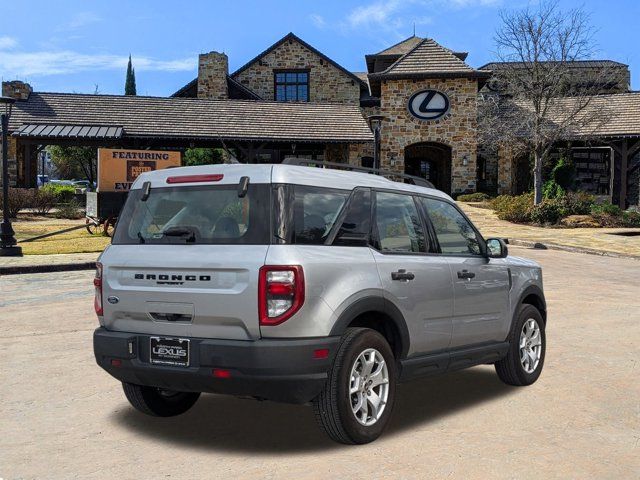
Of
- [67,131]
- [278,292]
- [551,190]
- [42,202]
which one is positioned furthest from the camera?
[551,190]

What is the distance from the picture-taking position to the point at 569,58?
3666 cm

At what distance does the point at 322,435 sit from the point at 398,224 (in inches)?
64.2

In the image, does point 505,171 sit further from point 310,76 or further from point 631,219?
point 310,76

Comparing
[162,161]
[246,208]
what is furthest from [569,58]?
[246,208]

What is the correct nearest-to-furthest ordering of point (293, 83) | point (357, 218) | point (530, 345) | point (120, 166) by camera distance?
1. point (357, 218)
2. point (530, 345)
3. point (120, 166)
4. point (293, 83)

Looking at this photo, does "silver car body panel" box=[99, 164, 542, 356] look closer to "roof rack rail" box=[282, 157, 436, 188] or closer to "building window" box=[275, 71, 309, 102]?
"roof rack rail" box=[282, 157, 436, 188]

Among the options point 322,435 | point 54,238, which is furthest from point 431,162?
point 322,435

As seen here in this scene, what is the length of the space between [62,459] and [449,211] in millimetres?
3456

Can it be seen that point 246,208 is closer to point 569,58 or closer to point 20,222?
point 20,222

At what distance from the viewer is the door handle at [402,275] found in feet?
16.2

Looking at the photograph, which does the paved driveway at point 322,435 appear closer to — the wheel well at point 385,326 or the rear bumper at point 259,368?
the rear bumper at point 259,368

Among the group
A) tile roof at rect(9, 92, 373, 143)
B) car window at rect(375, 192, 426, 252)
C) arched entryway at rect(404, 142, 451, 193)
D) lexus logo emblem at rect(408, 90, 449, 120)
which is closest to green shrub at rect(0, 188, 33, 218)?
tile roof at rect(9, 92, 373, 143)

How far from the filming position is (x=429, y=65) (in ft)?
132

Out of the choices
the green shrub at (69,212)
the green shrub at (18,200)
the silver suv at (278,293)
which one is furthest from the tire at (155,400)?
the green shrub at (69,212)
